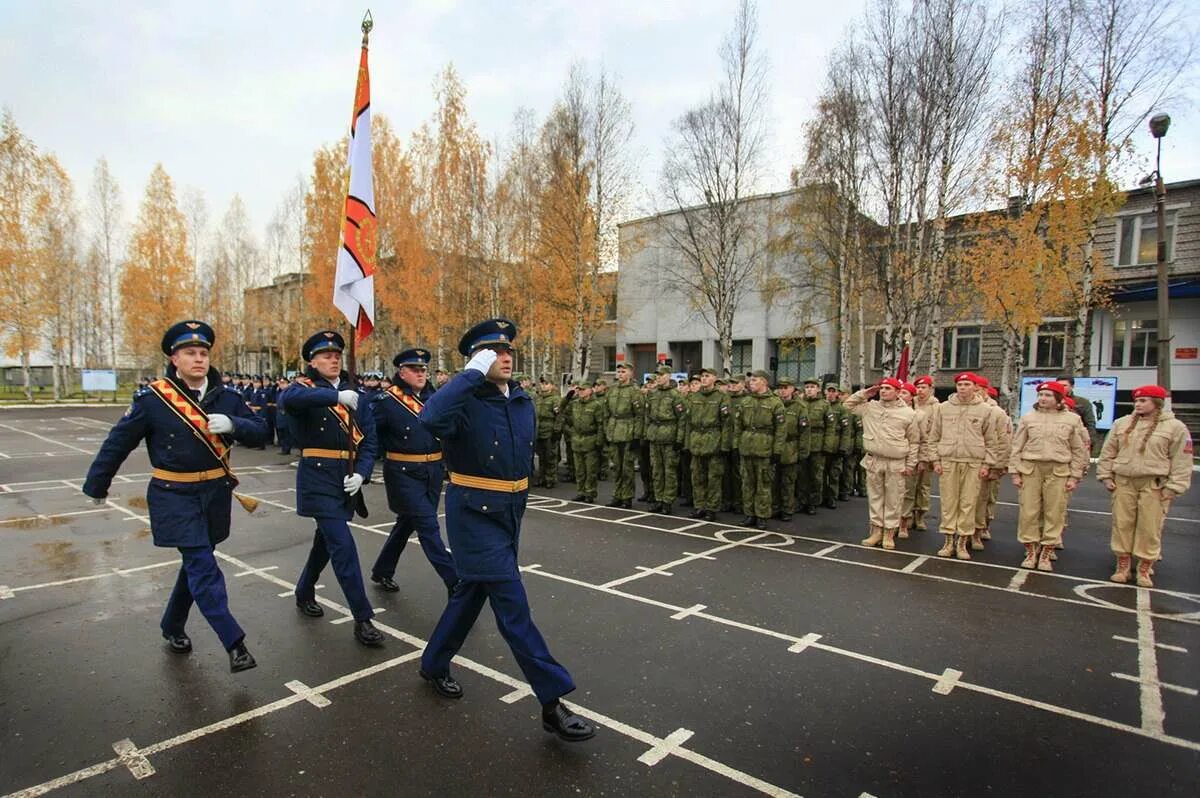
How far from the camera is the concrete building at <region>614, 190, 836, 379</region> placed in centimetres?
2611

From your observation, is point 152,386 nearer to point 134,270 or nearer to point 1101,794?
point 1101,794

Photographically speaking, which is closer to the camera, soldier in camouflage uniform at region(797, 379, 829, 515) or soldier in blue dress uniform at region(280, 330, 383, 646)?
soldier in blue dress uniform at region(280, 330, 383, 646)

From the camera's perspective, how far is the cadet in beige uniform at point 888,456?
25.2 feet

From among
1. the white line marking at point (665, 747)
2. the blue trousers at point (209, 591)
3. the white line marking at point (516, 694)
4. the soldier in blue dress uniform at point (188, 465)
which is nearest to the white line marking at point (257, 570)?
the soldier in blue dress uniform at point (188, 465)

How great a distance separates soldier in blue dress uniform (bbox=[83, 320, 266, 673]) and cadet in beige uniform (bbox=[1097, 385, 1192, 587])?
25.3 feet

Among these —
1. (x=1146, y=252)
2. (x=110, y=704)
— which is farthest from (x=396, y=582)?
(x=1146, y=252)

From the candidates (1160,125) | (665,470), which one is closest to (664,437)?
(665,470)

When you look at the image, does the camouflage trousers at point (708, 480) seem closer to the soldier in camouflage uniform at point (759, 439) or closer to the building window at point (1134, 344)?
the soldier in camouflage uniform at point (759, 439)

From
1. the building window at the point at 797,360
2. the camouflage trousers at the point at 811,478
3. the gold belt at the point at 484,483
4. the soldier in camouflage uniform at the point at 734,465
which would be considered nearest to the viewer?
the gold belt at the point at 484,483

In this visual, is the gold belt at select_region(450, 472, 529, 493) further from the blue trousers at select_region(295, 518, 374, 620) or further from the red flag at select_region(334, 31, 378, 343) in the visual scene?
the red flag at select_region(334, 31, 378, 343)

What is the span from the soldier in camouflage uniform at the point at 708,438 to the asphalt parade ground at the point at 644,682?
6.65 ft

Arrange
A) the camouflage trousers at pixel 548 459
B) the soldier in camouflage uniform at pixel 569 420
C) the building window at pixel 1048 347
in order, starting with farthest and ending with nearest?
the building window at pixel 1048 347 < the camouflage trousers at pixel 548 459 < the soldier in camouflage uniform at pixel 569 420

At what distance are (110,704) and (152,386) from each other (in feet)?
6.09

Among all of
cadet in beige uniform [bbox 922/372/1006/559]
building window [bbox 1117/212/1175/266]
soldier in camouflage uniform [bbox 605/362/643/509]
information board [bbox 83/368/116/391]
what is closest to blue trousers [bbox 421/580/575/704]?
cadet in beige uniform [bbox 922/372/1006/559]
